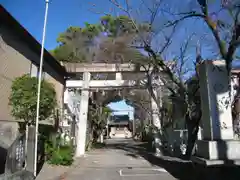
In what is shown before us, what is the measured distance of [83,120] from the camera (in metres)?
18.4

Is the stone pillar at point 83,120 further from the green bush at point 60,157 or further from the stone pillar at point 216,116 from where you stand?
the stone pillar at point 216,116

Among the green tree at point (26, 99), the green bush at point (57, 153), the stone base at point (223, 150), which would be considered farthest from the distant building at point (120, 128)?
the stone base at point (223, 150)

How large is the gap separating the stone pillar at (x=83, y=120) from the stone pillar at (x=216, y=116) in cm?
1177

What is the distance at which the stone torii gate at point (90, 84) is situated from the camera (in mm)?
18234

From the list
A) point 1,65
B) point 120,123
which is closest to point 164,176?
point 1,65

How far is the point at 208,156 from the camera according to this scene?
676cm

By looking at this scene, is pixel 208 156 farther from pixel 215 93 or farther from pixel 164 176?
pixel 164 176

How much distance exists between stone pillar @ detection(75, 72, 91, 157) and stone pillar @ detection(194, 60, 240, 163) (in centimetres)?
1177

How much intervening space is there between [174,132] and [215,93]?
41.3ft

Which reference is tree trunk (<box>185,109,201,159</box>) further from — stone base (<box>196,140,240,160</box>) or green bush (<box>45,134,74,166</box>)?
green bush (<box>45,134,74,166</box>)

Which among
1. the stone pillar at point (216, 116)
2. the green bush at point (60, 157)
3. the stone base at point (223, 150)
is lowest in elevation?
A: the green bush at point (60, 157)

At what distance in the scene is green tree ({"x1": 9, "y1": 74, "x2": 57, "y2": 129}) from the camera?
34.4 feet

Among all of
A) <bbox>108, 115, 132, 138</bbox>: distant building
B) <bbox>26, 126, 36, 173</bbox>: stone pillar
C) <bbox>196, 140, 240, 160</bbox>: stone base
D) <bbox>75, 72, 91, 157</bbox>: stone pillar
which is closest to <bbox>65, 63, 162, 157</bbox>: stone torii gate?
<bbox>75, 72, 91, 157</bbox>: stone pillar

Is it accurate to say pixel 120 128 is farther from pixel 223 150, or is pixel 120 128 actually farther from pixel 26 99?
pixel 223 150
